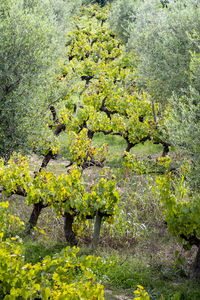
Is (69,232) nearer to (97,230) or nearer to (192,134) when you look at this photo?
(97,230)

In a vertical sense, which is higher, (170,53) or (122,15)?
(122,15)

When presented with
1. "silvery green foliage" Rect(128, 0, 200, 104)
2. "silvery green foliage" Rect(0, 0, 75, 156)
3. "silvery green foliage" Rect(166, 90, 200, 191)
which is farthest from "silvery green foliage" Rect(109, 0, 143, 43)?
"silvery green foliage" Rect(166, 90, 200, 191)

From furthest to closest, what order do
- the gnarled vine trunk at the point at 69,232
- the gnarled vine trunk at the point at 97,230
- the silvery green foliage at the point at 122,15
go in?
1. the silvery green foliage at the point at 122,15
2. the gnarled vine trunk at the point at 69,232
3. the gnarled vine trunk at the point at 97,230

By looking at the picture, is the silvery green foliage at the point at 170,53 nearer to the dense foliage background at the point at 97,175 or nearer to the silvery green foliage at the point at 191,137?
the dense foliage background at the point at 97,175

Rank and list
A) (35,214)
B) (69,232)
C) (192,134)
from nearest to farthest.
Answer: (69,232), (35,214), (192,134)

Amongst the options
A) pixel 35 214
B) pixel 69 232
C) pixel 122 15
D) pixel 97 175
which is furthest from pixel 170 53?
pixel 122 15

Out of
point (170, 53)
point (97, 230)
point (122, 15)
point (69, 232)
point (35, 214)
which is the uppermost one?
point (122, 15)

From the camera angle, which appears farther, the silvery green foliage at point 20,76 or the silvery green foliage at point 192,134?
the silvery green foliage at point 20,76

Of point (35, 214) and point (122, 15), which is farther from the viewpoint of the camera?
point (122, 15)


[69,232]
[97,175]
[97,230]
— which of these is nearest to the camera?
[97,230]

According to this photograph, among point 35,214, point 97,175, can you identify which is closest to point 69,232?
point 35,214

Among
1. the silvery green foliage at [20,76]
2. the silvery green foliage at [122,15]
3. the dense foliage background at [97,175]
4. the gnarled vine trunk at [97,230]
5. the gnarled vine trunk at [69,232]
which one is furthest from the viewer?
the silvery green foliage at [122,15]

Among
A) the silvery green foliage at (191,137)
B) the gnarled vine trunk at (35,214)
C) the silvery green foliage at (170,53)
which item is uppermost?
the silvery green foliage at (170,53)

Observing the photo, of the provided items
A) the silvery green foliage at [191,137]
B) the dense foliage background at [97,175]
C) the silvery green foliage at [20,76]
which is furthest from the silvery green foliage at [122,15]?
the silvery green foliage at [191,137]
